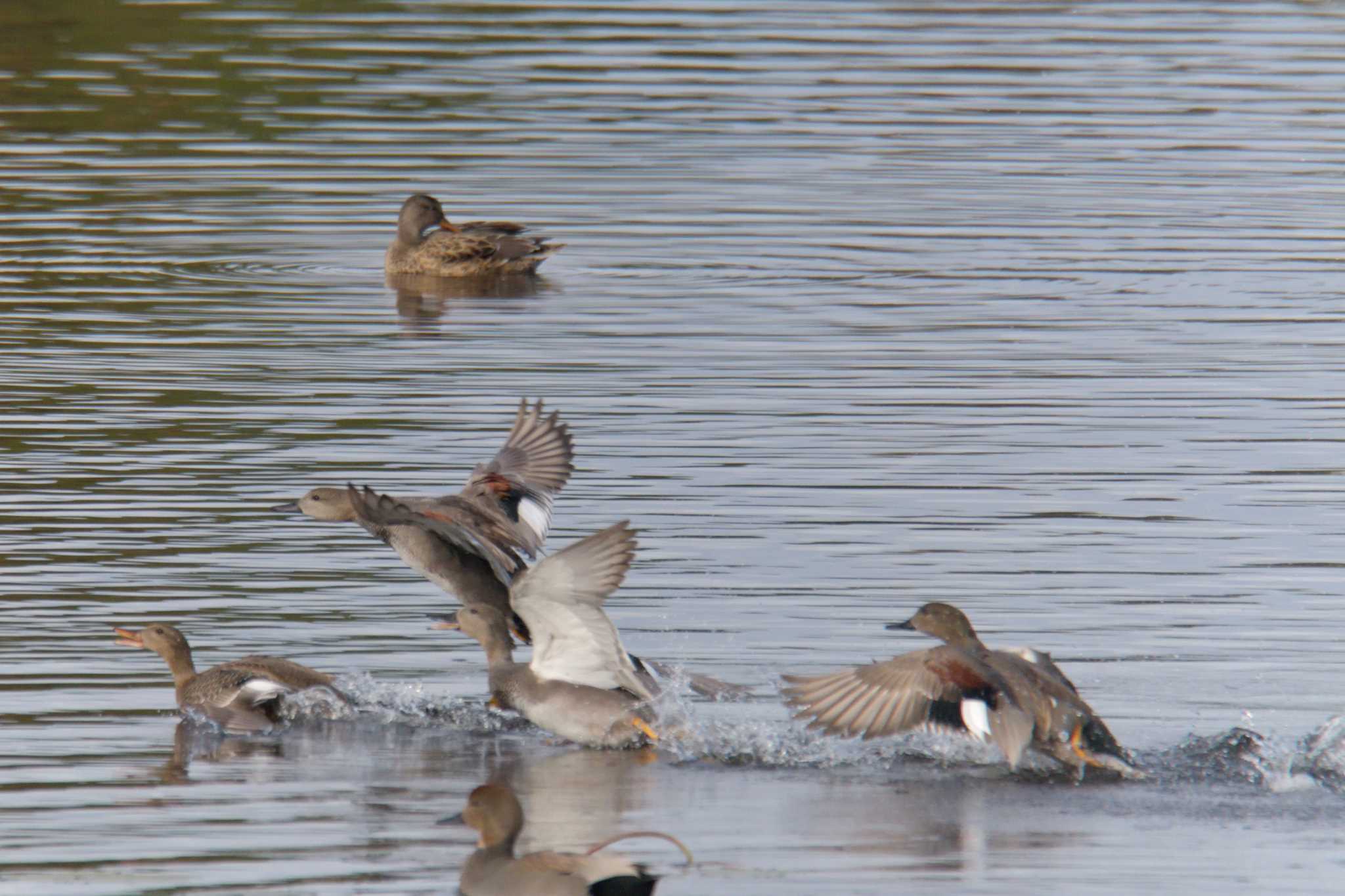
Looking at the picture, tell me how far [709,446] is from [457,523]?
13.5ft

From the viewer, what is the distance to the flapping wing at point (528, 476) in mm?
11406

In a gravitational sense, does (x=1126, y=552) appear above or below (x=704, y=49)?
below

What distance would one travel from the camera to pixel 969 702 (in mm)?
9461

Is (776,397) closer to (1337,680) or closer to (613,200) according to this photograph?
(1337,680)

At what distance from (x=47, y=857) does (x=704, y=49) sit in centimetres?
2882

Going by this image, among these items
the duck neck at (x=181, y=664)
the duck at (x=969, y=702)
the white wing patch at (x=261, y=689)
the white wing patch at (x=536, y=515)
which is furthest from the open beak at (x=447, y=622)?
the duck at (x=969, y=702)

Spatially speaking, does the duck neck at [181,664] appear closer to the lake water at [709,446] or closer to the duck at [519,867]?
the lake water at [709,446]

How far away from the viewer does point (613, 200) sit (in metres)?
24.8

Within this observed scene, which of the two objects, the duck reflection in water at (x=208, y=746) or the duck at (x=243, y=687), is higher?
the duck at (x=243, y=687)

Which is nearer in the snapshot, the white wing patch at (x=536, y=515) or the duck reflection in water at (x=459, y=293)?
the white wing patch at (x=536, y=515)

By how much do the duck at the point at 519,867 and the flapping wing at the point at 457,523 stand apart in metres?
1.92

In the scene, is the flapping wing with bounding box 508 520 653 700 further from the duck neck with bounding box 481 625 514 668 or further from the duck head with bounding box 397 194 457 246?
the duck head with bounding box 397 194 457 246

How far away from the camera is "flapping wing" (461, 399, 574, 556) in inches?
449

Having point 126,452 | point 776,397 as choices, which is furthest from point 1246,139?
point 126,452
